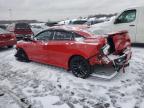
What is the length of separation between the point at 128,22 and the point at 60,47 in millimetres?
4959

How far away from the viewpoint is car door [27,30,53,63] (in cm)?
756

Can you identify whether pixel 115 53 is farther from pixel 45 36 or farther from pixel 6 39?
pixel 6 39

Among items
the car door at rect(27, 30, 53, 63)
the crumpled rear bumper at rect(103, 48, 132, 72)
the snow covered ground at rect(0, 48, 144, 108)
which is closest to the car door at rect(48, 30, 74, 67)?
the car door at rect(27, 30, 53, 63)

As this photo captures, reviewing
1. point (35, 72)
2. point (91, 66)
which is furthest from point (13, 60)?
point (91, 66)

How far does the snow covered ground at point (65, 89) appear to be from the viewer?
16.3 ft

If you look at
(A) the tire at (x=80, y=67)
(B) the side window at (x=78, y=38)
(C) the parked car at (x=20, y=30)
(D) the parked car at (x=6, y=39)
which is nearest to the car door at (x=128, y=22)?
(B) the side window at (x=78, y=38)

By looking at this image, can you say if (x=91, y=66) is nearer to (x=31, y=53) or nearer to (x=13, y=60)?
(x=31, y=53)

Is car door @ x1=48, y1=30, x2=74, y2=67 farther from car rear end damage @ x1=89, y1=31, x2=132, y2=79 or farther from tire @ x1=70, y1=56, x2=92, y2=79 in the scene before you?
car rear end damage @ x1=89, y1=31, x2=132, y2=79

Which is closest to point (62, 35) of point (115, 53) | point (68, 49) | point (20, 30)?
point (68, 49)

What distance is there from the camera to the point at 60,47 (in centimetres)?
696

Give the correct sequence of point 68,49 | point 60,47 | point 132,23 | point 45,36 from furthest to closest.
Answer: point 132,23 → point 45,36 → point 60,47 → point 68,49

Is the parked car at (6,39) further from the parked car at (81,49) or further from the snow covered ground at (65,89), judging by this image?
the parked car at (81,49)

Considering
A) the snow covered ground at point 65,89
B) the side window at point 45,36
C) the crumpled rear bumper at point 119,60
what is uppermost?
the side window at point 45,36

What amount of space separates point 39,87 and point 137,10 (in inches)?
265
